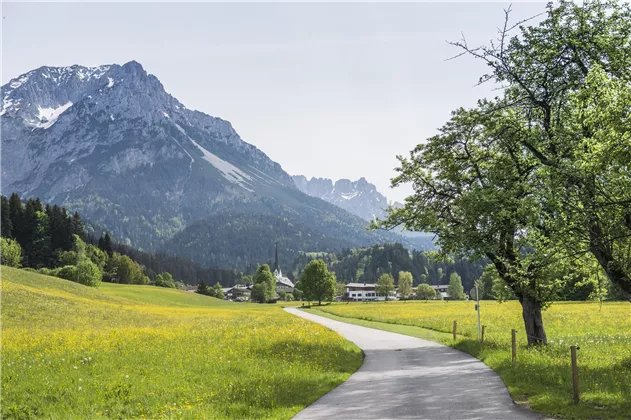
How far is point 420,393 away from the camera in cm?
1511

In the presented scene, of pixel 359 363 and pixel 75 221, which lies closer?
pixel 359 363

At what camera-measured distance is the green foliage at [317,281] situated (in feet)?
386

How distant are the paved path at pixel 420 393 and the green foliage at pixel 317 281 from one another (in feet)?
308

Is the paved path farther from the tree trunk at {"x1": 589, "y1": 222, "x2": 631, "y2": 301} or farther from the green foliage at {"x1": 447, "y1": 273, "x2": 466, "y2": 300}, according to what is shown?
the green foliage at {"x1": 447, "y1": 273, "x2": 466, "y2": 300}

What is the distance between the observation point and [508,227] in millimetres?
23016

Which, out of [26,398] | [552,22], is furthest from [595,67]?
[26,398]

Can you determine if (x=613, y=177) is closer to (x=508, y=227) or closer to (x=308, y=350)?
(x=508, y=227)

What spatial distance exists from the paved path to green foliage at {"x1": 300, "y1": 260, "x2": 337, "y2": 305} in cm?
9376

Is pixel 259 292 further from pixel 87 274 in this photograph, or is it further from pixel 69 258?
pixel 87 274

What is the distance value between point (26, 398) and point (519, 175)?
2095 centimetres

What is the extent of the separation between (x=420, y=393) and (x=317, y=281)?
104m

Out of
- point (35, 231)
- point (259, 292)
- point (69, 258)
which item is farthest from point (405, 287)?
point (35, 231)

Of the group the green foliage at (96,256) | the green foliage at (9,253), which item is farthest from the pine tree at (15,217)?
the green foliage at (9,253)

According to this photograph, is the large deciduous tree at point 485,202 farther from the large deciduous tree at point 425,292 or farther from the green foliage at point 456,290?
the green foliage at point 456,290
